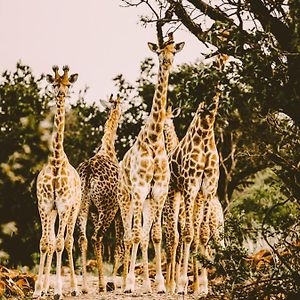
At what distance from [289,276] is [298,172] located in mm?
836

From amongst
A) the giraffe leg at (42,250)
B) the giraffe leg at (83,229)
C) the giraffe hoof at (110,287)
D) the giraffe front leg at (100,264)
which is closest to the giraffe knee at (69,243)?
the giraffe leg at (83,229)

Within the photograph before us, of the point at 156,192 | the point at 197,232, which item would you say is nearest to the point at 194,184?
the point at 156,192

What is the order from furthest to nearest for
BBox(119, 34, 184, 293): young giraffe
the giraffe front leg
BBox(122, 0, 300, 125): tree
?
the giraffe front leg < BBox(119, 34, 184, 293): young giraffe < BBox(122, 0, 300, 125): tree

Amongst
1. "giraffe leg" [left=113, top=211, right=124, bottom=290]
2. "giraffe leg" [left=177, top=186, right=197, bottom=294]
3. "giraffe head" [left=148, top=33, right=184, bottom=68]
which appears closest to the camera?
"giraffe leg" [left=177, top=186, right=197, bottom=294]

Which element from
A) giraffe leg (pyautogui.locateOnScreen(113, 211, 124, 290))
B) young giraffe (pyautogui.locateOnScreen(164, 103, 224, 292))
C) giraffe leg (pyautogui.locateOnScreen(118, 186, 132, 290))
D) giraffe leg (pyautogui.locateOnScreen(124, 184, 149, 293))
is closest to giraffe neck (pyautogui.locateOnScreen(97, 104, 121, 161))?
young giraffe (pyautogui.locateOnScreen(164, 103, 224, 292))

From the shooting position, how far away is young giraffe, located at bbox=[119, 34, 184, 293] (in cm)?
952

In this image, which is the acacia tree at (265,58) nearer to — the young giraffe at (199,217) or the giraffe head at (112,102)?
the young giraffe at (199,217)

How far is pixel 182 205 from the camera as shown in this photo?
33.8ft

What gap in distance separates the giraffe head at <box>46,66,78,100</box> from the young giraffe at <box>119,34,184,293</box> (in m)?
1.28

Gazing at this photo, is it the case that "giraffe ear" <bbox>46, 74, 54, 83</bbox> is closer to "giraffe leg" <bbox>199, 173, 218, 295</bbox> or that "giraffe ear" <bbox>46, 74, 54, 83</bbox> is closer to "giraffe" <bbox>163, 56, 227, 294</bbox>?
"giraffe" <bbox>163, 56, 227, 294</bbox>

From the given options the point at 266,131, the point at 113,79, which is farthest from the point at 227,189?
the point at 266,131

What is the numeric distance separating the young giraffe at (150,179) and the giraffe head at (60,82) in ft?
4.20

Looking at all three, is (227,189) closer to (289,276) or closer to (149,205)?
(149,205)

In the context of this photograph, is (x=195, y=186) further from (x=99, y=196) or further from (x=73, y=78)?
(x=73, y=78)
